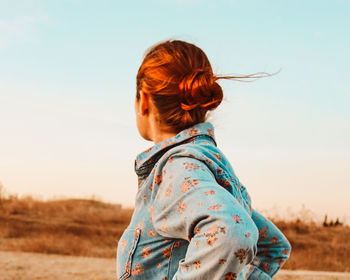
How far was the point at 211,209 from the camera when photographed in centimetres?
116

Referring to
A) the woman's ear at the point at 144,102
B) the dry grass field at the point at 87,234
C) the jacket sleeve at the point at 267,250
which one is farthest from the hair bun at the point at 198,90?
the dry grass field at the point at 87,234

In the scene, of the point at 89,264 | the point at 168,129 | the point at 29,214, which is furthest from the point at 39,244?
the point at 168,129

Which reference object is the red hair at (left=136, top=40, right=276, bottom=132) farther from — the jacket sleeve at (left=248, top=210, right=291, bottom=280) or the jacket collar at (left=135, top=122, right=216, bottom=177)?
the jacket sleeve at (left=248, top=210, right=291, bottom=280)

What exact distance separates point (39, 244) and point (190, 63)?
6905 mm

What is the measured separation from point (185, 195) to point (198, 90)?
1.17 feet

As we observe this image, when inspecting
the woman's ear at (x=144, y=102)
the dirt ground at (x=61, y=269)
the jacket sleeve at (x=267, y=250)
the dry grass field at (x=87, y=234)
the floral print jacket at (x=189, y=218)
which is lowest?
the dry grass field at (x=87, y=234)

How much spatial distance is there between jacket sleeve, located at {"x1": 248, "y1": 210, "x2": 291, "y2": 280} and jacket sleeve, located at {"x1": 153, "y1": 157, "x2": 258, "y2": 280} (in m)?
0.50

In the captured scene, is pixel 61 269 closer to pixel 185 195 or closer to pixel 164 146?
pixel 164 146

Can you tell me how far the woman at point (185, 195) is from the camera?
3.79ft

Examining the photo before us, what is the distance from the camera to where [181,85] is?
1.44 metres

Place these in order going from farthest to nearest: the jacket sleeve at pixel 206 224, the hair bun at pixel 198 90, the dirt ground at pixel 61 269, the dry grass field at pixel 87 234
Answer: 1. the dry grass field at pixel 87 234
2. the dirt ground at pixel 61 269
3. the hair bun at pixel 198 90
4. the jacket sleeve at pixel 206 224

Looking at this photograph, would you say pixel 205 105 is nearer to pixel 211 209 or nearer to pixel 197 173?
pixel 197 173

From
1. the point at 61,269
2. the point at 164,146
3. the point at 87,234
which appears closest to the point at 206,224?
the point at 164,146

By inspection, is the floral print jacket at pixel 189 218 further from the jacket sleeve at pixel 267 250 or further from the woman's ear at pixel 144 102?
the woman's ear at pixel 144 102
